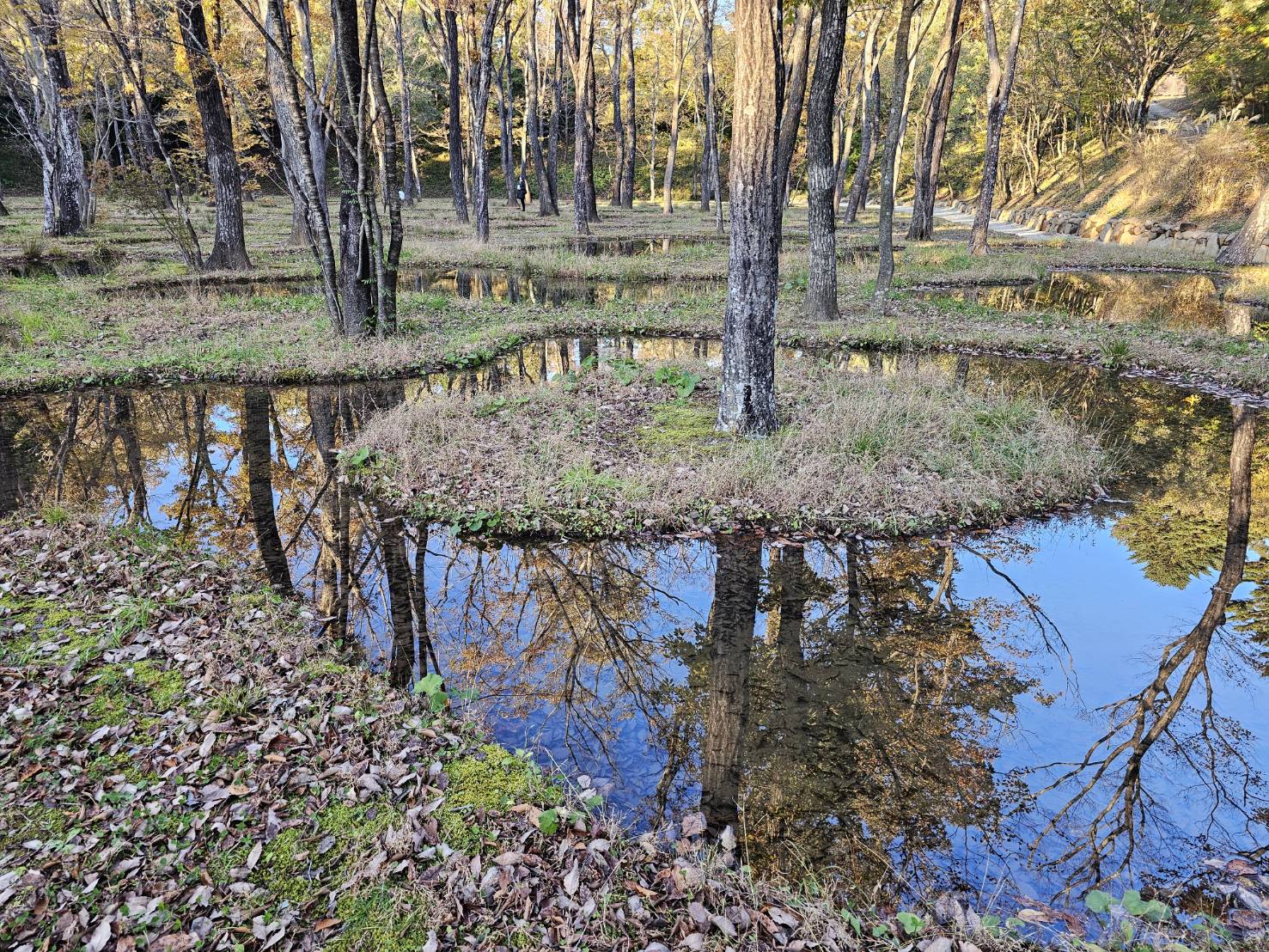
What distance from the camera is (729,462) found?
765 centimetres

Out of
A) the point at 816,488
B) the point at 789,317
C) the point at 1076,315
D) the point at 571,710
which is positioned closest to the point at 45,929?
the point at 571,710

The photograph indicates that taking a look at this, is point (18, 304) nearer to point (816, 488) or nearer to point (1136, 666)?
point (816, 488)

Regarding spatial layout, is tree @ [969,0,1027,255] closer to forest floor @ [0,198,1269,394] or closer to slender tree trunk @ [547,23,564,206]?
forest floor @ [0,198,1269,394]

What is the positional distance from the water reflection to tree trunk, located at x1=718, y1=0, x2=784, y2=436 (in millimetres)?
10844

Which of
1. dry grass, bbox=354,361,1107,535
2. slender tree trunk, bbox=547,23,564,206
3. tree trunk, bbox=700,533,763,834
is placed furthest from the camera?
slender tree trunk, bbox=547,23,564,206

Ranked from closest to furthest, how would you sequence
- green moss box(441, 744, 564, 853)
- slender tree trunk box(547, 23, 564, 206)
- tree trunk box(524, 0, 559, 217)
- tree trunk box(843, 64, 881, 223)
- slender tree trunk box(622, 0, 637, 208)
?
green moss box(441, 744, 564, 853) → tree trunk box(843, 64, 881, 223) → slender tree trunk box(547, 23, 564, 206) → tree trunk box(524, 0, 559, 217) → slender tree trunk box(622, 0, 637, 208)

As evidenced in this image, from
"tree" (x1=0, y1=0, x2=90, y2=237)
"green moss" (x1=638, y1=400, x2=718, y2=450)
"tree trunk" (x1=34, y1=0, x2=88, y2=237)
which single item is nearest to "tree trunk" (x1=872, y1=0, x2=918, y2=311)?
"green moss" (x1=638, y1=400, x2=718, y2=450)

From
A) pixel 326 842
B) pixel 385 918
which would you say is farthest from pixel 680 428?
pixel 385 918

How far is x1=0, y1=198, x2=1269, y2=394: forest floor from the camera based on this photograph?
1228 cm

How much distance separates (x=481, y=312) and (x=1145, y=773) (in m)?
14.7

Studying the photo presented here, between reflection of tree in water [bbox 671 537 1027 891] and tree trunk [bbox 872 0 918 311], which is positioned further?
tree trunk [bbox 872 0 918 311]

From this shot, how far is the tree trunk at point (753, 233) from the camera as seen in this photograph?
7.43 metres

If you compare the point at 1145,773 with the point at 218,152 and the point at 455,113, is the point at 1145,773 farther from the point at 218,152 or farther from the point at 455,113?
the point at 455,113

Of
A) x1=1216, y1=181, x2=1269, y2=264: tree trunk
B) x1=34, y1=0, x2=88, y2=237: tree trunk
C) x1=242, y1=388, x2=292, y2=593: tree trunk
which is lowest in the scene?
x1=242, y1=388, x2=292, y2=593: tree trunk
